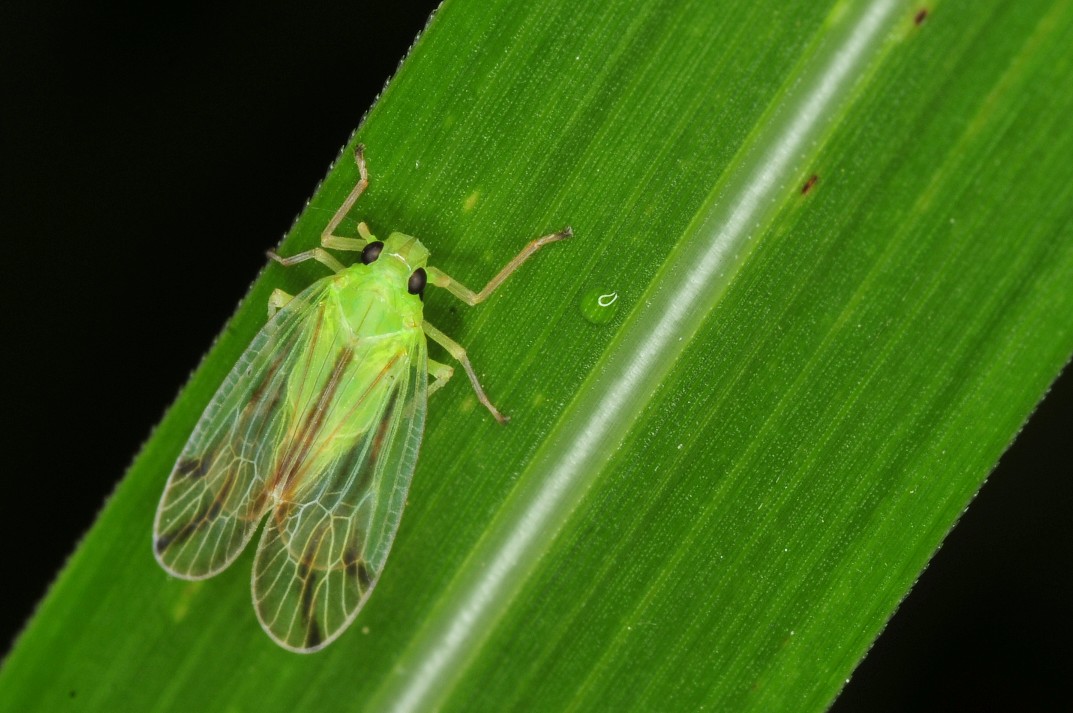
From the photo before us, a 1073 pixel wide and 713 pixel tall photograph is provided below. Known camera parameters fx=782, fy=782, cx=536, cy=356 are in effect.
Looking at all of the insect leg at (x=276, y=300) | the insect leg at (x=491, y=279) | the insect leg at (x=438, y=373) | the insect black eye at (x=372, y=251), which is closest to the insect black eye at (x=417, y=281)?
the insect leg at (x=491, y=279)

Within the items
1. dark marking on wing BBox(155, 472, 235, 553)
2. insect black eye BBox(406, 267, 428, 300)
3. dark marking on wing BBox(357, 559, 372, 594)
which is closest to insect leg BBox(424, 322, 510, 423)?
insect black eye BBox(406, 267, 428, 300)

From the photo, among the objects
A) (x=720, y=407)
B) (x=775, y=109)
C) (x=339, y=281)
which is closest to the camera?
(x=775, y=109)

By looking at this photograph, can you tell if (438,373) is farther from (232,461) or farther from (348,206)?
(232,461)

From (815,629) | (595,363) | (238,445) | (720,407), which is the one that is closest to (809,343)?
(720,407)

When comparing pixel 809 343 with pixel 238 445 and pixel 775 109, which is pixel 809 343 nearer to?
pixel 775 109

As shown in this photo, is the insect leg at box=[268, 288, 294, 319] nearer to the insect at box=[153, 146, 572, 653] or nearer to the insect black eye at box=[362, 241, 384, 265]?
the insect at box=[153, 146, 572, 653]

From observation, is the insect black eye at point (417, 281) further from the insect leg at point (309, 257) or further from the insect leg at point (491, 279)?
the insect leg at point (309, 257)

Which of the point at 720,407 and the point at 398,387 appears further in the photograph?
the point at 398,387
